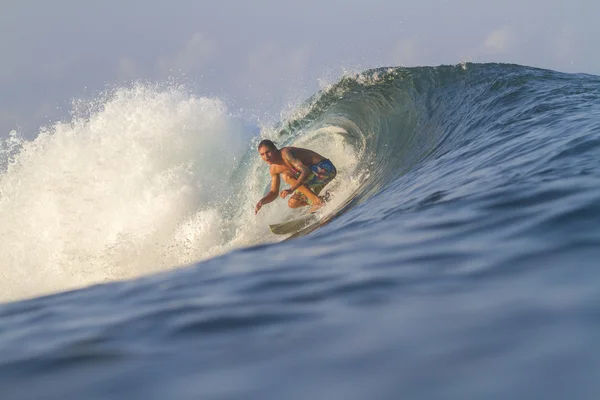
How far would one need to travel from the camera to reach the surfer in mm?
9750

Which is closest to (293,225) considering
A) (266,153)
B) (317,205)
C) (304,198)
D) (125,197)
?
(317,205)

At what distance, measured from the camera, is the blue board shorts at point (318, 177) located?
9.98 metres

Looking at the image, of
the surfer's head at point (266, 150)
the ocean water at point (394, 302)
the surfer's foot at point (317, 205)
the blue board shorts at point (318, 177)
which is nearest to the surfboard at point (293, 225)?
the ocean water at point (394, 302)

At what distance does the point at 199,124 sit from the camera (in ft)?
52.5

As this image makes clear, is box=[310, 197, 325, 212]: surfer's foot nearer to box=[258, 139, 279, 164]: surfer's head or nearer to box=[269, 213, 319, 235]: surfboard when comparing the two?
box=[269, 213, 319, 235]: surfboard

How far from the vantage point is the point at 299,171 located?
32.5 ft

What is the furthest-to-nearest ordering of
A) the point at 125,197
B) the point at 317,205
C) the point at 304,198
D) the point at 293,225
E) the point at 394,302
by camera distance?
the point at 125,197
the point at 304,198
the point at 317,205
the point at 293,225
the point at 394,302

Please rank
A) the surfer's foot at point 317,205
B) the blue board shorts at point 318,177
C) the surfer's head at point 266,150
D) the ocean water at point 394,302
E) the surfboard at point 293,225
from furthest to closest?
the blue board shorts at point 318,177 < the surfer's foot at point 317,205 < the surfer's head at point 266,150 < the surfboard at point 293,225 < the ocean water at point 394,302

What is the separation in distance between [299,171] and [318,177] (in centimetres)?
34

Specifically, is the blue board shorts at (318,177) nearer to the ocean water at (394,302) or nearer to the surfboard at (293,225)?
the ocean water at (394,302)

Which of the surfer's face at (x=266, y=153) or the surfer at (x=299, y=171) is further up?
the surfer's face at (x=266, y=153)

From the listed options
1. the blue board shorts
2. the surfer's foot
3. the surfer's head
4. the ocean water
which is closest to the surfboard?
the ocean water

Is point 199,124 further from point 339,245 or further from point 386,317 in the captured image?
point 386,317

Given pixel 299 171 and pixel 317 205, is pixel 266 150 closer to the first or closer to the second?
pixel 299 171
